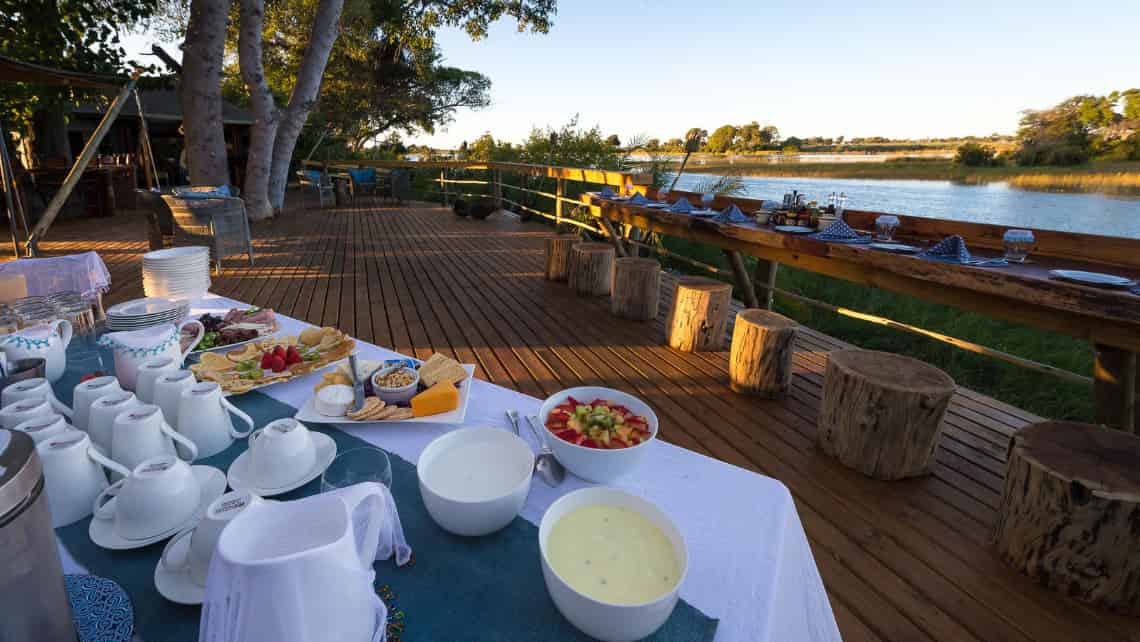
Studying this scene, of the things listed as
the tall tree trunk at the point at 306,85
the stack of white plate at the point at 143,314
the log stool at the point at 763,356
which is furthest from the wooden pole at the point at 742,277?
the tall tree trunk at the point at 306,85

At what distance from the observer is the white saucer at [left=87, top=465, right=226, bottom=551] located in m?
0.75

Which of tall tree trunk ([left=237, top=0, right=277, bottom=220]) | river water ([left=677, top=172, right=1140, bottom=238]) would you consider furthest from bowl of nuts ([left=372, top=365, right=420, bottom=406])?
tall tree trunk ([left=237, top=0, right=277, bottom=220])

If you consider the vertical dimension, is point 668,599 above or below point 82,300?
below

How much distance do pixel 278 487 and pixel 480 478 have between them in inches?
13.3

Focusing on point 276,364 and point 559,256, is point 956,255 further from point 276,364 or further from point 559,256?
point 559,256

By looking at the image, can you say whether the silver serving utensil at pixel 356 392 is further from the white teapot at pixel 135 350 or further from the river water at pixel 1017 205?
the river water at pixel 1017 205

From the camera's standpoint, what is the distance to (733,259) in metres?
3.93

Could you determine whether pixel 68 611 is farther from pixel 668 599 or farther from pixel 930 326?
pixel 930 326

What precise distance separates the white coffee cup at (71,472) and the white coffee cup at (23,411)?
0.47ft

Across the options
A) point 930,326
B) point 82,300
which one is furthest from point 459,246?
point 930,326

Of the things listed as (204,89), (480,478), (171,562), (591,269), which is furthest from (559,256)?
(204,89)

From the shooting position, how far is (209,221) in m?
5.16

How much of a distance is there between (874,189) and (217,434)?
49.7 feet

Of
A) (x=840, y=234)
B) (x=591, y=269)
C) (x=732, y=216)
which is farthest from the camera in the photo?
(x=591, y=269)
